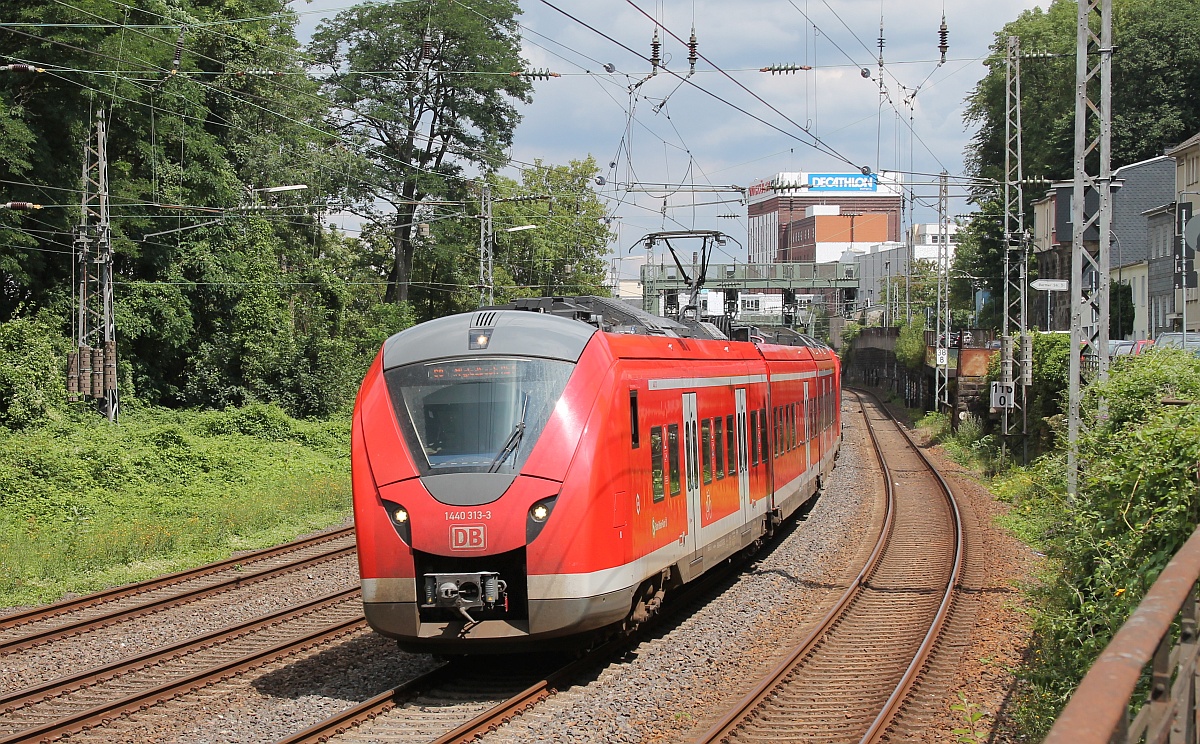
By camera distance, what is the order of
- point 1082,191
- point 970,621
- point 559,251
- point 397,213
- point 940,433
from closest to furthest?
point 970,621, point 1082,191, point 940,433, point 397,213, point 559,251

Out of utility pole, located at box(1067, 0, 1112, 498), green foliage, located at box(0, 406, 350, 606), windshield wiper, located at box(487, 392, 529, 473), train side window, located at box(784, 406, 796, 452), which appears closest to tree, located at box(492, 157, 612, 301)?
green foliage, located at box(0, 406, 350, 606)

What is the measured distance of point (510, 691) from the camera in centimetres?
904

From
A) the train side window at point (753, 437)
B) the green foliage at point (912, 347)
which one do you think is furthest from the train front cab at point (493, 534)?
the green foliage at point (912, 347)

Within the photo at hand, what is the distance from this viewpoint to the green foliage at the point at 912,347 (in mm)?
51438

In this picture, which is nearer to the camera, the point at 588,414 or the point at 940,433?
the point at 588,414

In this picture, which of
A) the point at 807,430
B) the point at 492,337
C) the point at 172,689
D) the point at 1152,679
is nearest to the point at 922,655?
the point at 492,337

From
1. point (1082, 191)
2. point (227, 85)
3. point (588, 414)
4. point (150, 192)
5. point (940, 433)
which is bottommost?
point (940, 433)

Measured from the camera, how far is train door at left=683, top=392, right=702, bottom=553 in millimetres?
11508

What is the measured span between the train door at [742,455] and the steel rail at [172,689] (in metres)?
4.83

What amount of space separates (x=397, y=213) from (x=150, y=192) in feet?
33.3

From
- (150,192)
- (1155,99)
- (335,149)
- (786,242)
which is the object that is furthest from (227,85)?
(786,242)

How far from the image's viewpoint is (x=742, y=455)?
1421 cm

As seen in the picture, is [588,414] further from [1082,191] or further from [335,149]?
[335,149]

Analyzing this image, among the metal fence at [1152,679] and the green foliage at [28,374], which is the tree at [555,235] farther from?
the metal fence at [1152,679]
